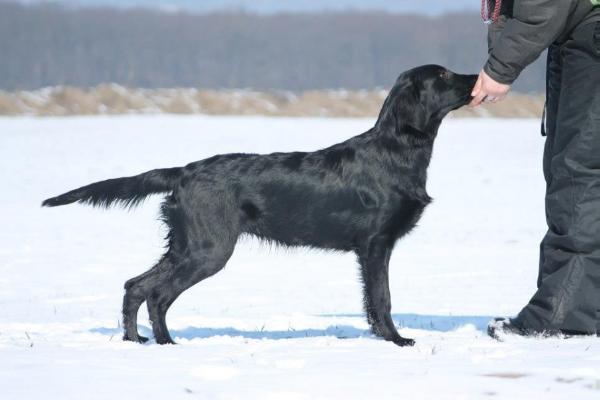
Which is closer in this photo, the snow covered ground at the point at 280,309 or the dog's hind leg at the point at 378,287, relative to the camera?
the snow covered ground at the point at 280,309

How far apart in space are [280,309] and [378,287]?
6.55ft

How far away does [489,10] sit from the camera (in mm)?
4395

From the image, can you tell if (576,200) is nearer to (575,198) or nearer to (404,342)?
(575,198)

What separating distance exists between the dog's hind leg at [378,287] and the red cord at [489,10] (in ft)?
4.09

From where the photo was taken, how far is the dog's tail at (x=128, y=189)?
483cm

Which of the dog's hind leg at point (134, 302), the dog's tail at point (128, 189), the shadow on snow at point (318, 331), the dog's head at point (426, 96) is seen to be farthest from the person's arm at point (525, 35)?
the dog's hind leg at point (134, 302)

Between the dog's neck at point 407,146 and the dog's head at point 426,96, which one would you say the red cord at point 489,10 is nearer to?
the dog's head at point 426,96

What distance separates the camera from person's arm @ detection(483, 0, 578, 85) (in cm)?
396

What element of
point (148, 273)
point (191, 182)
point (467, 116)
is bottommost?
point (148, 273)

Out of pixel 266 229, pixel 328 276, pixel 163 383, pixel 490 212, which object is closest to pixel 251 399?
pixel 163 383

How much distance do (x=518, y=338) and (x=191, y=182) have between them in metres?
1.82

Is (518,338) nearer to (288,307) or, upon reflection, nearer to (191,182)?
(191,182)

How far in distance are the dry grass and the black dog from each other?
2780cm

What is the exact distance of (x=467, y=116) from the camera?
3375cm
